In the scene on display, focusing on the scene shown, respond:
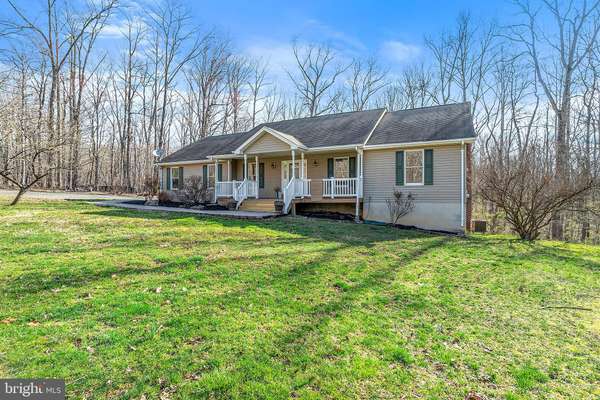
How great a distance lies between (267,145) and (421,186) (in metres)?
7.17

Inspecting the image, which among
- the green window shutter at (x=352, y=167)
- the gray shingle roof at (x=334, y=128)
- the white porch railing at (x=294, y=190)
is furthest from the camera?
the gray shingle roof at (x=334, y=128)

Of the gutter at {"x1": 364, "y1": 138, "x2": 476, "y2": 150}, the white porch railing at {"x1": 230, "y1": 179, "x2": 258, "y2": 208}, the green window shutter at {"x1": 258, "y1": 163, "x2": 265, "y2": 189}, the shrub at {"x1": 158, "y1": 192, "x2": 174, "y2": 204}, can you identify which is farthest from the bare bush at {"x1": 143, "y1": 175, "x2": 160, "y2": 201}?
the gutter at {"x1": 364, "y1": 138, "x2": 476, "y2": 150}

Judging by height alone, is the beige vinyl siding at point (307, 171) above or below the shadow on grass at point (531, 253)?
above

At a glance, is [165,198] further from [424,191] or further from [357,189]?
[424,191]

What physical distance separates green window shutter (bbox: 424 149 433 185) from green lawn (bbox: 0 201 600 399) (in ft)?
18.4

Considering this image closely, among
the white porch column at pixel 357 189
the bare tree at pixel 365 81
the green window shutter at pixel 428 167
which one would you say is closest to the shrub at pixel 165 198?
the white porch column at pixel 357 189

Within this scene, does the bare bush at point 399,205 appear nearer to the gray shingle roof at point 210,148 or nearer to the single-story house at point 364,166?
the single-story house at point 364,166

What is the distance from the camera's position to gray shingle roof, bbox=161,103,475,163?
13375 mm

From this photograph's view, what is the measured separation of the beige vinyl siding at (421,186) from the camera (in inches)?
497

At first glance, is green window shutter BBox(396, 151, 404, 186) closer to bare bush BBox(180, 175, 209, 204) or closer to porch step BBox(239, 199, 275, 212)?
porch step BBox(239, 199, 275, 212)

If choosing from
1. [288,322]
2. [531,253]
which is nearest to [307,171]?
[531,253]

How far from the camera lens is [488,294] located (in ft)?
18.1

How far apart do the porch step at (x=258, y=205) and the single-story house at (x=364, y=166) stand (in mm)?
48

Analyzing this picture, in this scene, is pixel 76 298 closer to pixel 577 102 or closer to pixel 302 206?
pixel 302 206
